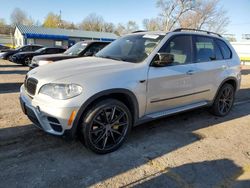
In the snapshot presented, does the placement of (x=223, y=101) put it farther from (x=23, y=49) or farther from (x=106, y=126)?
(x=23, y=49)

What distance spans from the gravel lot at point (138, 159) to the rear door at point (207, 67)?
2.46ft

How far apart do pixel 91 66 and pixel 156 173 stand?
183 cm

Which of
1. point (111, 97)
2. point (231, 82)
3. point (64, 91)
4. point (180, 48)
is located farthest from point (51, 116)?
point (231, 82)

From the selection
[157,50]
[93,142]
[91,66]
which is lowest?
[93,142]

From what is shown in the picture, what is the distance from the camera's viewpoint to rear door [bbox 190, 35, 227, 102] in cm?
482

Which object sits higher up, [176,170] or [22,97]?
[22,97]

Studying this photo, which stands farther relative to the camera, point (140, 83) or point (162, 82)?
point (162, 82)

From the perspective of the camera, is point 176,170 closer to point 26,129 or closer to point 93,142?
point 93,142

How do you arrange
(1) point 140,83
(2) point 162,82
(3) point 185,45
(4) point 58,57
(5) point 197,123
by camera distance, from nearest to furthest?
(1) point 140,83 → (2) point 162,82 → (3) point 185,45 → (5) point 197,123 → (4) point 58,57

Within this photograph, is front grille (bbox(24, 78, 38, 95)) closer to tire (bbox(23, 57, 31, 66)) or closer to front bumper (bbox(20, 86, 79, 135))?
front bumper (bbox(20, 86, 79, 135))

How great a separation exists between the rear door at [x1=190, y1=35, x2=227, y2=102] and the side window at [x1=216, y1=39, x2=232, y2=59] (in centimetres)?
13

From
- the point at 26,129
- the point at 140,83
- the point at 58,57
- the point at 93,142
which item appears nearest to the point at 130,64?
the point at 140,83

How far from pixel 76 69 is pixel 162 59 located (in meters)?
1.37

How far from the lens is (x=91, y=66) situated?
3.79 metres
